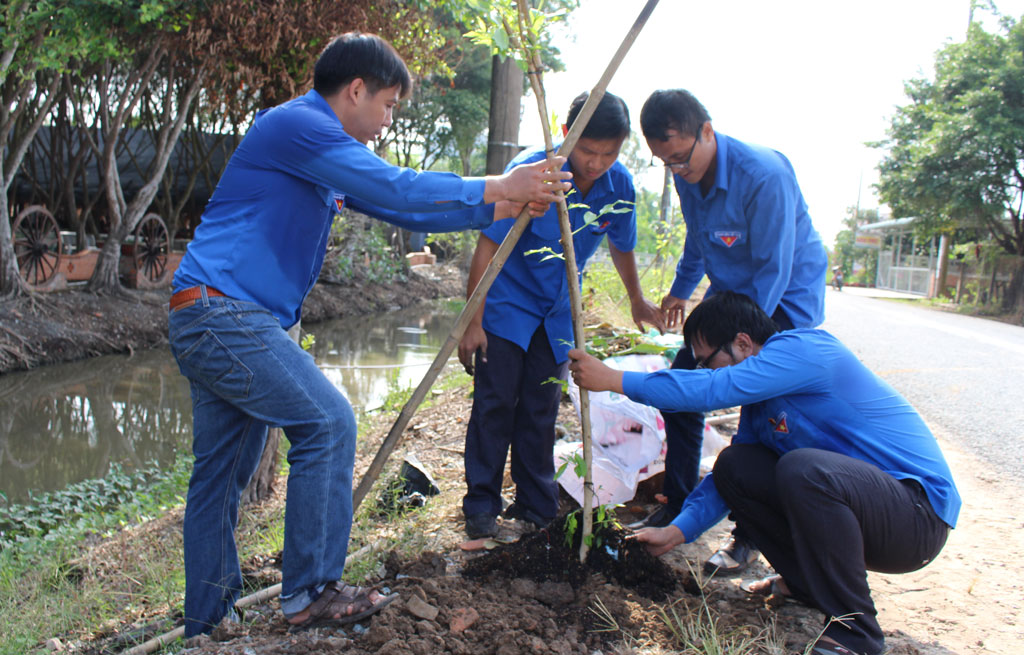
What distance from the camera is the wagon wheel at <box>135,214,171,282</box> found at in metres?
12.3

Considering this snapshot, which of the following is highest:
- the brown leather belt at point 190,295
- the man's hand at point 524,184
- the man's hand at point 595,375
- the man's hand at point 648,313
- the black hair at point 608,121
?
the black hair at point 608,121

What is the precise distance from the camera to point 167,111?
11516 millimetres

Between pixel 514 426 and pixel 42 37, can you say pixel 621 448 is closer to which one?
pixel 514 426

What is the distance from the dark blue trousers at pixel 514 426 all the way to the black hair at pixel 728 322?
708 mm

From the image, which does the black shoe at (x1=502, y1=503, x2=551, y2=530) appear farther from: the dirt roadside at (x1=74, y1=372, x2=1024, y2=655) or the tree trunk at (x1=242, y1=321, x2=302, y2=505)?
the tree trunk at (x1=242, y1=321, x2=302, y2=505)

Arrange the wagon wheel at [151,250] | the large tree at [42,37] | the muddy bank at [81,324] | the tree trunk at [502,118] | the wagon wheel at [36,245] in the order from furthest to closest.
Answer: the wagon wheel at [151,250], the wagon wheel at [36,245], the muddy bank at [81,324], the large tree at [42,37], the tree trunk at [502,118]

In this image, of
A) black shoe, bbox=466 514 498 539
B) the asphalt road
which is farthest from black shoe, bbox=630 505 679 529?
the asphalt road

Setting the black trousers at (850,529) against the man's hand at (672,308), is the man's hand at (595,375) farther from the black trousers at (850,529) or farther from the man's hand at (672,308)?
the man's hand at (672,308)

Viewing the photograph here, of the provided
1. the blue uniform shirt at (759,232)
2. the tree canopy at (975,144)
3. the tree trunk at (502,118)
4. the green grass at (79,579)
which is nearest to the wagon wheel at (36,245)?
the green grass at (79,579)

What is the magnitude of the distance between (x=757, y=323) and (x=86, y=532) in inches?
159

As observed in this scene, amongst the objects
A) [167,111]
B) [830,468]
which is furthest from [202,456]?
[167,111]

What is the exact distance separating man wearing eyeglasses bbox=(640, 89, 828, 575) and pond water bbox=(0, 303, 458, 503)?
443 cm

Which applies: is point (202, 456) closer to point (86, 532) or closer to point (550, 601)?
point (550, 601)

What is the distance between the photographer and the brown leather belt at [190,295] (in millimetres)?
2068
